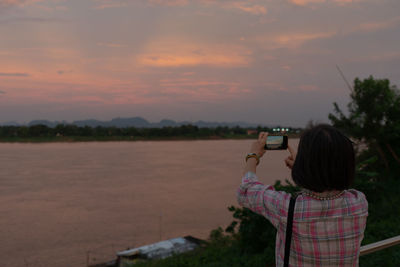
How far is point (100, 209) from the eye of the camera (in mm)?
17594

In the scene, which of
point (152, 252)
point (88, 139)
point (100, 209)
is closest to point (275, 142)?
point (152, 252)

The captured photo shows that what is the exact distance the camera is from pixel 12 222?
587 inches

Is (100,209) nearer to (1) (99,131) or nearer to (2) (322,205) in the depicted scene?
(2) (322,205)

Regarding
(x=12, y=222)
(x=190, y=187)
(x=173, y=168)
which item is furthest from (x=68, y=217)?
(x=173, y=168)

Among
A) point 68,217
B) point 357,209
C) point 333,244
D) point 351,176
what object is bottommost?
point 68,217

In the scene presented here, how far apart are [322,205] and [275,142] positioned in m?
0.33

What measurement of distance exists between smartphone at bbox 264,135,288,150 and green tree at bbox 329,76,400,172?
31.8 feet

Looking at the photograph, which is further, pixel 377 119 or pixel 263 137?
pixel 377 119

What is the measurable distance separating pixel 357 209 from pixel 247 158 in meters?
0.39

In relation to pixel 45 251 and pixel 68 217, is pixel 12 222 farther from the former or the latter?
pixel 45 251

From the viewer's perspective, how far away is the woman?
108 cm

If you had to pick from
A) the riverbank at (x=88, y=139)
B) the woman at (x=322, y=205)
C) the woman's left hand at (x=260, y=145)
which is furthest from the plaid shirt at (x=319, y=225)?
the riverbank at (x=88, y=139)

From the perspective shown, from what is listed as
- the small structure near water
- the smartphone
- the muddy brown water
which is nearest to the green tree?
the muddy brown water

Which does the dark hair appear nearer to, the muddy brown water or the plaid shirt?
the plaid shirt
